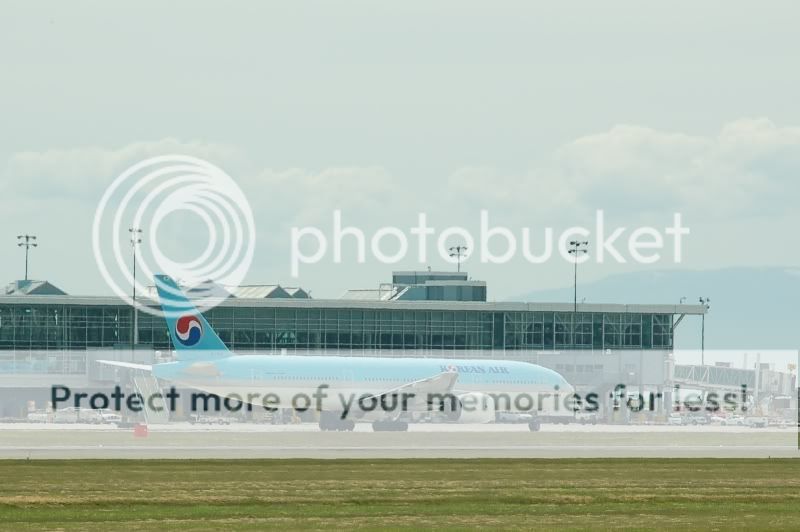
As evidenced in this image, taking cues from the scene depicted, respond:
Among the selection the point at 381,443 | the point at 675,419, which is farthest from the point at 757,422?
the point at 381,443

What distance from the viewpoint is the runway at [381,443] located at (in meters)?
52.7

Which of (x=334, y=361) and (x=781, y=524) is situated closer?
(x=781, y=524)

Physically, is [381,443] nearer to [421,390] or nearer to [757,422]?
[421,390]

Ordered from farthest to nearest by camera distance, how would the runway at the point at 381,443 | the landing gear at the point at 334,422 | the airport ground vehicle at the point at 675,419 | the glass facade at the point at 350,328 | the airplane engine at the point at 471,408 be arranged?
the glass facade at the point at 350,328
the airport ground vehicle at the point at 675,419
the airplane engine at the point at 471,408
the landing gear at the point at 334,422
the runway at the point at 381,443

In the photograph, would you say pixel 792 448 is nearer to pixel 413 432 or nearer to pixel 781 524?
pixel 413 432

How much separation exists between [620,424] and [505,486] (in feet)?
189

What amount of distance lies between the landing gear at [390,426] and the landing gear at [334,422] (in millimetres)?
1241

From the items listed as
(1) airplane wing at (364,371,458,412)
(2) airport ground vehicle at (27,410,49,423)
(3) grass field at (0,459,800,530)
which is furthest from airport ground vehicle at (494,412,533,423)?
(3) grass field at (0,459,800,530)

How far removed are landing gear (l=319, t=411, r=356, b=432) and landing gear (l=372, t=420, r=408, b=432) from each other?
48.9 inches

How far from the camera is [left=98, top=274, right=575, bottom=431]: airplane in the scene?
7269 centimetres

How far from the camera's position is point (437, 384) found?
76375 mm

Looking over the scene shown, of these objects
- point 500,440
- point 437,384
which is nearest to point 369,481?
point 500,440

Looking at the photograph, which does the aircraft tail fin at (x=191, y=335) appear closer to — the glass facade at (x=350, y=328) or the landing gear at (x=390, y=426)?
the landing gear at (x=390, y=426)

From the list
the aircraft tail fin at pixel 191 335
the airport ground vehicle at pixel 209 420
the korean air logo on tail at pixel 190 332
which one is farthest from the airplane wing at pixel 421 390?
the airport ground vehicle at pixel 209 420
